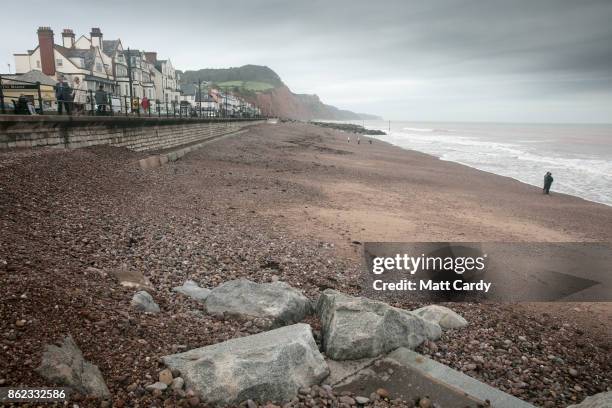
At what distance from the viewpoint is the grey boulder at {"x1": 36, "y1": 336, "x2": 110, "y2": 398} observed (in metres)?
3.14

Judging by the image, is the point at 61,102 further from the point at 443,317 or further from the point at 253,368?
the point at 443,317

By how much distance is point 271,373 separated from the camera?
374cm

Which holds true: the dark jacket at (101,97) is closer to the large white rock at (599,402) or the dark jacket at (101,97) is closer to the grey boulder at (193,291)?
the grey boulder at (193,291)

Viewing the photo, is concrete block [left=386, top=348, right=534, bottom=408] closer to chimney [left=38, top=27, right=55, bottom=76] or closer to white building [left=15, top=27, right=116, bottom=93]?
white building [left=15, top=27, right=116, bottom=93]

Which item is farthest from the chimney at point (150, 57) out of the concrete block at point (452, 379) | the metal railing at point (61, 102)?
the concrete block at point (452, 379)

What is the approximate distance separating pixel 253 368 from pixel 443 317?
3304 mm

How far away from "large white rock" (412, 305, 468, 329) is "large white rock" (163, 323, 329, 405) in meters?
2.36

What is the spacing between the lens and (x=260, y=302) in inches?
215

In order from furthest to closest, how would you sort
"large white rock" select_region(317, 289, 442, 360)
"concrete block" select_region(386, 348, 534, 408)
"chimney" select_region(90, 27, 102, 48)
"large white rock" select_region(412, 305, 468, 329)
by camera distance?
"chimney" select_region(90, 27, 102, 48) → "large white rock" select_region(412, 305, 468, 329) → "large white rock" select_region(317, 289, 442, 360) → "concrete block" select_region(386, 348, 534, 408)

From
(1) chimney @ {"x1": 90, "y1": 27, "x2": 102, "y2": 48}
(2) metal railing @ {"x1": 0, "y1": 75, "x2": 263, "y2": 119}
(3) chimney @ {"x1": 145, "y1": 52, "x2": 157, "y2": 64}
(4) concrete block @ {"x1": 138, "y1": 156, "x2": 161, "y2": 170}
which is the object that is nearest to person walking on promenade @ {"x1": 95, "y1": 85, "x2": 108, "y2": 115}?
(2) metal railing @ {"x1": 0, "y1": 75, "x2": 263, "y2": 119}

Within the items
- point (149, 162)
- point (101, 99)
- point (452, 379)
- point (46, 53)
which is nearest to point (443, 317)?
point (452, 379)

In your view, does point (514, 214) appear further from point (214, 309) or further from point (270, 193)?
point (214, 309)

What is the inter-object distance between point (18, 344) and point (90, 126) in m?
12.7

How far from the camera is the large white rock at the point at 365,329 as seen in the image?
4.47 m
